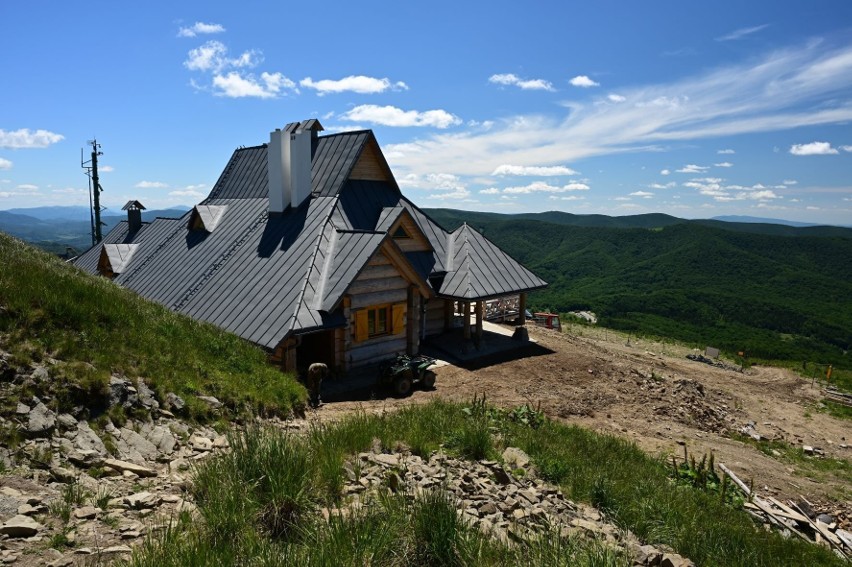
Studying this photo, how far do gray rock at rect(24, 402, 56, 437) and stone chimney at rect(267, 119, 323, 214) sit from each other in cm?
1345

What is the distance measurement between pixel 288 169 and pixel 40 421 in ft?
47.4

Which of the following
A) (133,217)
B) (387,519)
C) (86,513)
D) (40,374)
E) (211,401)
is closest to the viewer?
(86,513)

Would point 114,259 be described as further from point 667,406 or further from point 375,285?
point 667,406

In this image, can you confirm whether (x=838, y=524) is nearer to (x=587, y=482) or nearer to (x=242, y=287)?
(x=587, y=482)

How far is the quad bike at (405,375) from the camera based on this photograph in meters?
14.5

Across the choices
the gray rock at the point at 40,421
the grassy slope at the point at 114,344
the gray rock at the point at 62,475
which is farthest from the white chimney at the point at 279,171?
the gray rock at the point at 62,475

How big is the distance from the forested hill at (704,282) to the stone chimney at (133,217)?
3803cm

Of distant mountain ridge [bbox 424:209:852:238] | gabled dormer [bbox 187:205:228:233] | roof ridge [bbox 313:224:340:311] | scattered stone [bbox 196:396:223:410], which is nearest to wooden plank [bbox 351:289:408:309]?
roof ridge [bbox 313:224:340:311]

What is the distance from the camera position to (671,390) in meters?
17.6

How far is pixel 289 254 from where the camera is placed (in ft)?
55.6

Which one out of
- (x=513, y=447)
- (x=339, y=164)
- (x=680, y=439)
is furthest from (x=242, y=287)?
(x=680, y=439)

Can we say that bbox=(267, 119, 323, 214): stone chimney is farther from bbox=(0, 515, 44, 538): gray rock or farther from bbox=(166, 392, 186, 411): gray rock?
bbox=(0, 515, 44, 538): gray rock

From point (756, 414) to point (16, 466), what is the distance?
803 inches

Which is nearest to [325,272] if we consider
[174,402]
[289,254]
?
[289,254]
